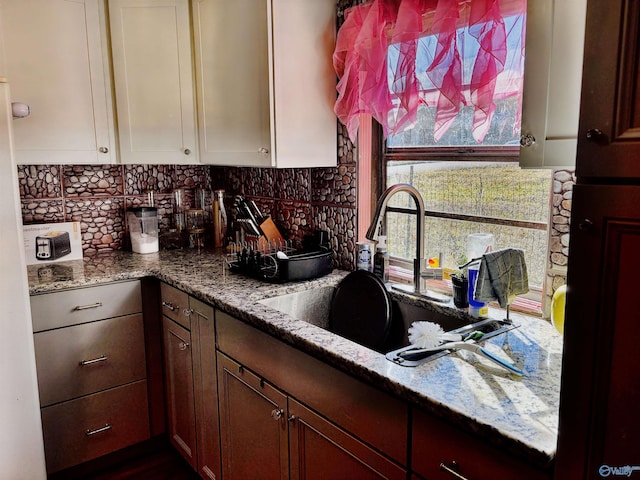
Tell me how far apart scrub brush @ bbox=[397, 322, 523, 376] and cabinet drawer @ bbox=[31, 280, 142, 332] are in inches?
55.0

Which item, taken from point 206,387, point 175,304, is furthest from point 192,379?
point 175,304

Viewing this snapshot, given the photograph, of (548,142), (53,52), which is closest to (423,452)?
(548,142)

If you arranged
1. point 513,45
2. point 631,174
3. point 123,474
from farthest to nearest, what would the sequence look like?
point 123,474
point 513,45
point 631,174

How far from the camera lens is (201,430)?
6.70 ft

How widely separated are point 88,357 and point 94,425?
314 mm

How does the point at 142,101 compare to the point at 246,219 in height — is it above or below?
above

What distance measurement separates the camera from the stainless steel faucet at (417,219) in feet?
5.37

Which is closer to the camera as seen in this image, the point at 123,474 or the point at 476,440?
the point at 476,440

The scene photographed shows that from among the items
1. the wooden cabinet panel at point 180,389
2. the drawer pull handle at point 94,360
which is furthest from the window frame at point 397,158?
the drawer pull handle at point 94,360

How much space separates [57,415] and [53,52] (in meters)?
1.55

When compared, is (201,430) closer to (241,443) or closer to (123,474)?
(241,443)

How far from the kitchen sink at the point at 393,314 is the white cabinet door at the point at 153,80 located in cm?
96

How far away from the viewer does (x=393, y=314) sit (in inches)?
70.6

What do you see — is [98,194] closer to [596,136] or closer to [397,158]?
[397,158]
